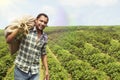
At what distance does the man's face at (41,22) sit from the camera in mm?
6652

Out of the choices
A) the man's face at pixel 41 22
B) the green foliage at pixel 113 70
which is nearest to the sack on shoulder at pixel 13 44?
the man's face at pixel 41 22

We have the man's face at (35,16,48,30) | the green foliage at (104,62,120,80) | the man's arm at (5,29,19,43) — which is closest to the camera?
the man's arm at (5,29,19,43)

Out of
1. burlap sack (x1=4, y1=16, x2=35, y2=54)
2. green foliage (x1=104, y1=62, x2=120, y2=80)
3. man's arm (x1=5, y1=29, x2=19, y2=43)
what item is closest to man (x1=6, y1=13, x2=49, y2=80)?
burlap sack (x1=4, y1=16, x2=35, y2=54)

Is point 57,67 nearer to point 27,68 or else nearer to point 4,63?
point 4,63

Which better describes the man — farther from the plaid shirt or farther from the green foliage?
the green foliage

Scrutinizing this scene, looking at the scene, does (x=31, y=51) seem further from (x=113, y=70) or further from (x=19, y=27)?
(x=113, y=70)

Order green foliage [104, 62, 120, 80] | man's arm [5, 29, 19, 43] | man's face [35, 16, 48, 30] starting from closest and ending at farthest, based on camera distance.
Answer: man's arm [5, 29, 19, 43] < man's face [35, 16, 48, 30] < green foliage [104, 62, 120, 80]

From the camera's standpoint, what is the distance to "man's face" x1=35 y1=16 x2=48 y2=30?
6.65 m

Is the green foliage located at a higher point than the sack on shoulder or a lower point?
lower

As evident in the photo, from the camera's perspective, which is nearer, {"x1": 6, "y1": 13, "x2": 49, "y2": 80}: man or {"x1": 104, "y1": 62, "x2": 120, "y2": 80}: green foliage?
{"x1": 6, "y1": 13, "x2": 49, "y2": 80}: man

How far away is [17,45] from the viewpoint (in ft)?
22.0

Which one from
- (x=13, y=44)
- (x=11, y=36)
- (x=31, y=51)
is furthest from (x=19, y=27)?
(x=31, y=51)

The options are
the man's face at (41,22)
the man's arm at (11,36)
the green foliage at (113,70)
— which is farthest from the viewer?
the green foliage at (113,70)

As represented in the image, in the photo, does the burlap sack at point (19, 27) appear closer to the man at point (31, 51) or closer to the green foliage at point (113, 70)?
the man at point (31, 51)
